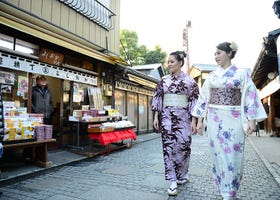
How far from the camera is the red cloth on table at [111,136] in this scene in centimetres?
663

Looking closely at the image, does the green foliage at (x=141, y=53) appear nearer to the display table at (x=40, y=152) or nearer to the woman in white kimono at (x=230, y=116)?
the display table at (x=40, y=152)

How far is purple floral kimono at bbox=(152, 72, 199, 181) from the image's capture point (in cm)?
388

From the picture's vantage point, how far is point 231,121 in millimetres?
3072

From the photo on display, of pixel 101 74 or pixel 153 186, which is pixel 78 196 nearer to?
pixel 153 186

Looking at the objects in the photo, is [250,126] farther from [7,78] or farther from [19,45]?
[19,45]

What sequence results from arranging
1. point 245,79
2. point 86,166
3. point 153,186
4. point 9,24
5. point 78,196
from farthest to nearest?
1. point 86,166
2. point 9,24
3. point 153,186
4. point 78,196
5. point 245,79

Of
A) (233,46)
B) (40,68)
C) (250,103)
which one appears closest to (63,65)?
(40,68)

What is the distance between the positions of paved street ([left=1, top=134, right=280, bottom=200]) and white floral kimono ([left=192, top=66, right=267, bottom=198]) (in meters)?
0.66

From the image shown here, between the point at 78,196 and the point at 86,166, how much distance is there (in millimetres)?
2144

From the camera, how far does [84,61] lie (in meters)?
8.20

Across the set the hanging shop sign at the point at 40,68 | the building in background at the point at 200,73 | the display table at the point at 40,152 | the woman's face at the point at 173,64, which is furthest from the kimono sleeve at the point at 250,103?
the building in background at the point at 200,73

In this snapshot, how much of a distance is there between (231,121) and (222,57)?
92 centimetres

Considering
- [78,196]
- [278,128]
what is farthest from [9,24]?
[278,128]

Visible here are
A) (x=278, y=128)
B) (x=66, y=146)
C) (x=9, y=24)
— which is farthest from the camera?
(x=278, y=128)
